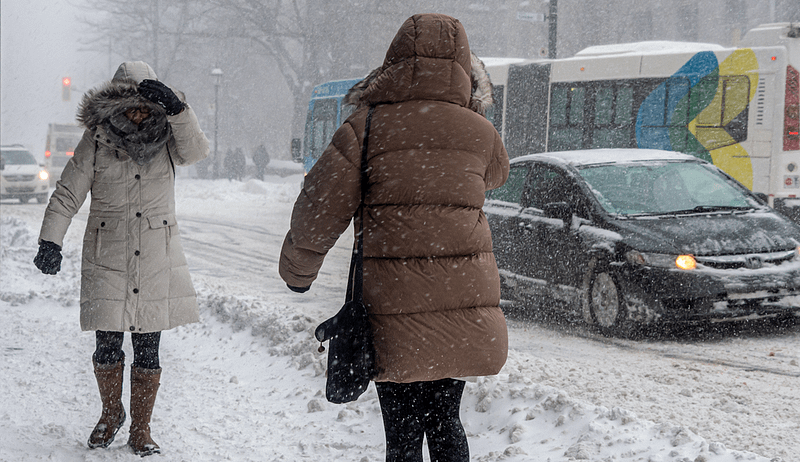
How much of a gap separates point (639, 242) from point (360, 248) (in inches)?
186

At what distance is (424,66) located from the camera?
272cm

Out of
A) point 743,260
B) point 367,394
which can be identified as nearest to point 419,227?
point 367,394

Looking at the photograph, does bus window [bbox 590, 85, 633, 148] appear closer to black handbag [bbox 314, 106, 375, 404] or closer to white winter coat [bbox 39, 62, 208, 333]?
white winter coat [bbox 39, 62, 208, 333]

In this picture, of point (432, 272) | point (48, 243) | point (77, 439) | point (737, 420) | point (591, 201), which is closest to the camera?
point (432, 272)

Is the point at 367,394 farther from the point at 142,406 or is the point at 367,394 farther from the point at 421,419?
the point at 421,419

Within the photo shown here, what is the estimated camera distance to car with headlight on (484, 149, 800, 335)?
679cm

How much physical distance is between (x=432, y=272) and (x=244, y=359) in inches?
151

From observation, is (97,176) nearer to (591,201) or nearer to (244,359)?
(244,359)

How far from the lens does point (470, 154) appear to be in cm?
277

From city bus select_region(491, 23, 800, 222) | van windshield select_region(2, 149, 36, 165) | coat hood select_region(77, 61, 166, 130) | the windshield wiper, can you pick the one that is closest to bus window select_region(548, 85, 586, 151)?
city bus select_region(491, 23, 800, 222)

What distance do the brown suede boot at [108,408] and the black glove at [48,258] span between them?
504 mm

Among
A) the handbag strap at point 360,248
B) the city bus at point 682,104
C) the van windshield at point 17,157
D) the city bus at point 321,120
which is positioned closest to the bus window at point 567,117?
the city bus at point 682,104

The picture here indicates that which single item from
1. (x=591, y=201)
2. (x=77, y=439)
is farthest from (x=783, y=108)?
(x=77, y=439)

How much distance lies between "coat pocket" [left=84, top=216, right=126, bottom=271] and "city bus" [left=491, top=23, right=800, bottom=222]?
→ 11645 mm
